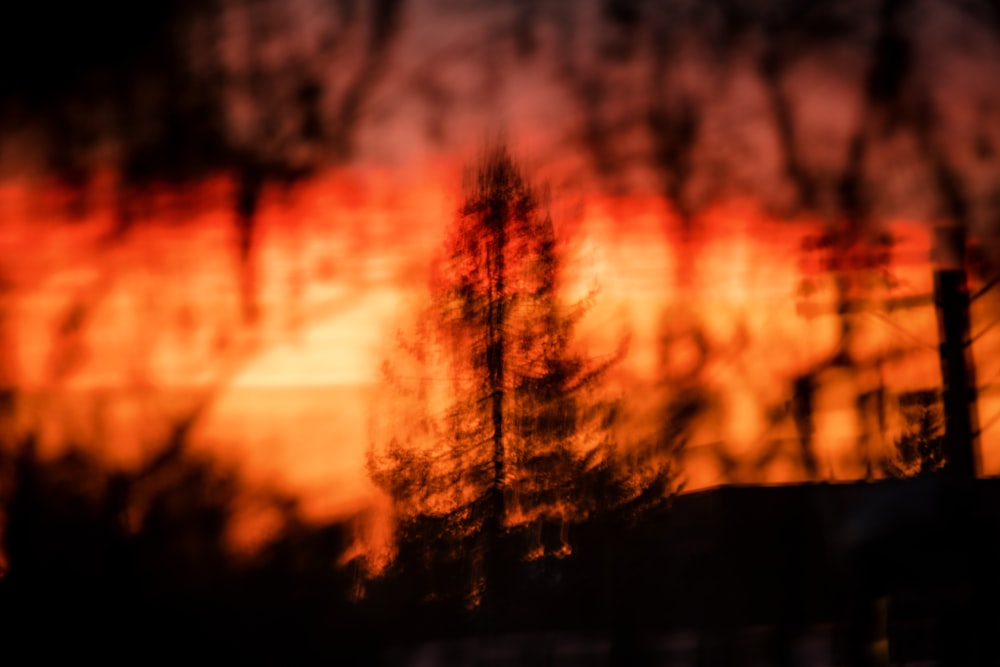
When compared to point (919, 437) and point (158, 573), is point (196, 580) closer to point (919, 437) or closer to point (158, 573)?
point (158, 573)

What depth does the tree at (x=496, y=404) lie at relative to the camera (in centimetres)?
341

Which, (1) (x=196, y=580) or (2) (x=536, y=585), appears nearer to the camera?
(1) (x=196, y=580)

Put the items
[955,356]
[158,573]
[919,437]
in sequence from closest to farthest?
1. [158,573]
2. [919,437]
3. [955,356]

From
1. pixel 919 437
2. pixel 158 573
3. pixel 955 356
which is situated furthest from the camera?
pixel 955 356

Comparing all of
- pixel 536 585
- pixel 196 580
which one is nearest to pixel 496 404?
pixel 536 585

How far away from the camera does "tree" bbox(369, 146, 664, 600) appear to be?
11.2 ft

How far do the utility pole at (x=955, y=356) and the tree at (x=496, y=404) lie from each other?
1.77m

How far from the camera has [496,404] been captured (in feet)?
11.6

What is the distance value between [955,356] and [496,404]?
2468 mm

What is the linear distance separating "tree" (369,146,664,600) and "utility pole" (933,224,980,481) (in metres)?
1.77

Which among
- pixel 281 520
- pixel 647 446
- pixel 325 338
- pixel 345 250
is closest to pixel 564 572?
pixel 647 446

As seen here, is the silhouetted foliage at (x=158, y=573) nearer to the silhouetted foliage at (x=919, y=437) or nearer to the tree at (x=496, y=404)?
the tree at (x=496, y=404)

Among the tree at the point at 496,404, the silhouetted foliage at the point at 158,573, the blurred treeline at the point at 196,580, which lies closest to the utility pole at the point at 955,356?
the tree at the point at 496,404

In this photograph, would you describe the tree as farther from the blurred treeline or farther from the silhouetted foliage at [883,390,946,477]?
the silhouetted foliage at [883,390,946,477]
